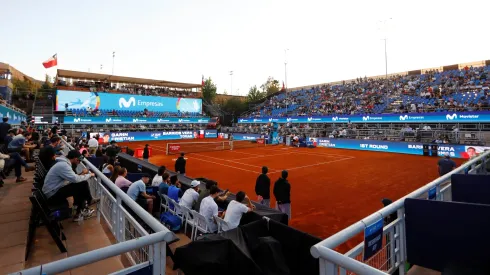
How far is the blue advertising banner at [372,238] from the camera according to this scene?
9.71ft

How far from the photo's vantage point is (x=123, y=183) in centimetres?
839

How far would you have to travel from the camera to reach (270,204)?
11.7 meters

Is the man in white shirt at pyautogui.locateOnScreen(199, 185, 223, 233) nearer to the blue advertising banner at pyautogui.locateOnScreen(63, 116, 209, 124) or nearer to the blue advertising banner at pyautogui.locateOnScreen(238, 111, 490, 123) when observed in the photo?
the blue advertising banner at pyautogui.locateOnScreen(238, 111, 490, 123)

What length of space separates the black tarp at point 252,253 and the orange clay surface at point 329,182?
4670 millimetres

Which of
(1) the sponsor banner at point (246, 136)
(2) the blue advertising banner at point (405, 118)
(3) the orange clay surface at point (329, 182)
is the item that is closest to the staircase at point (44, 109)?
(3) the orange clay surface at point (329, 182)

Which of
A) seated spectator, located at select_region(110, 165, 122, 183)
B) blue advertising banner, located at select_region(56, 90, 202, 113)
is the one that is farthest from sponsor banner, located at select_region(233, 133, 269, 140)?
seated spectator, located at select_region(110, 165, 122, 183)

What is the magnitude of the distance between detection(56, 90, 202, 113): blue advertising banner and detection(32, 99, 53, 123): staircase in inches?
80.7

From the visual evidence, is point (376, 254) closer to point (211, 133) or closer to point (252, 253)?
point (252, 253)

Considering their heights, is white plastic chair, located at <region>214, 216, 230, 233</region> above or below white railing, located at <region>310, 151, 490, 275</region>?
below

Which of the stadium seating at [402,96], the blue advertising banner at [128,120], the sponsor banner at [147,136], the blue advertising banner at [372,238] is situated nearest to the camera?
the blue advertising banner at [372,238]

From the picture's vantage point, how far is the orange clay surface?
394 inches

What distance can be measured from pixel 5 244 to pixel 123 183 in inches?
145

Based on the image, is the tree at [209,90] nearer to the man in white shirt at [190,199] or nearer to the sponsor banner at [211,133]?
the sponsor banner at [211,133]

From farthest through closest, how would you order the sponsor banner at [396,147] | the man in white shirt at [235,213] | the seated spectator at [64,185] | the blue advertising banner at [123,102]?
1. the blue advertising banner at [123,102]
2. the sponsor banner at [396,147]
3. the man in white shirt at [235,213]
4. the seated spectator at [64,185]
